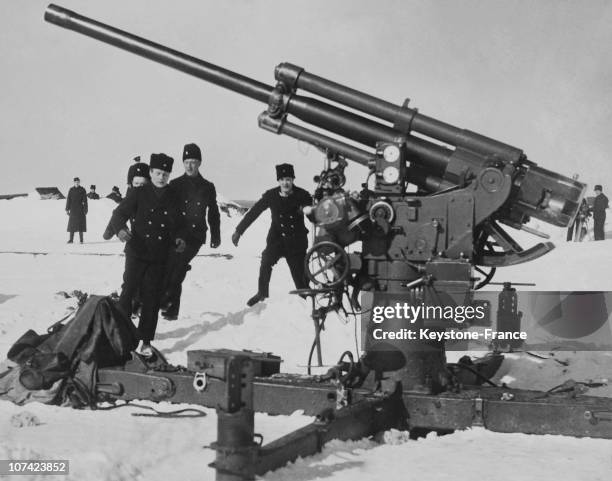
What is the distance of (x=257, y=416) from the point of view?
5195mm

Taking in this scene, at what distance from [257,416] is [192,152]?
4482mm

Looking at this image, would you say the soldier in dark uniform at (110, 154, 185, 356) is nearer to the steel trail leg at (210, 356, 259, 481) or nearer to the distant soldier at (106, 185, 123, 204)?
the steel trail leg at (210, 356, 259, 481)

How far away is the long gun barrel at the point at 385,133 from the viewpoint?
499cm

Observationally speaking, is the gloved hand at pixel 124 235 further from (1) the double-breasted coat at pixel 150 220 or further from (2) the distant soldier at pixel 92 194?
(2) the distant soldier at pixel 92 194

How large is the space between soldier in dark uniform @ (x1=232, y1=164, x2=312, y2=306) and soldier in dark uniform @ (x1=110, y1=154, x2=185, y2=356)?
1829 millimetres

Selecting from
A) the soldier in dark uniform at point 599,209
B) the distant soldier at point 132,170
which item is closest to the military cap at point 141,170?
the distant soldier at point 132,170

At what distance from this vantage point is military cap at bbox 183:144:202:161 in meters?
9.03

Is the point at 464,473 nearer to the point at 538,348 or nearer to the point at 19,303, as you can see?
the point at 538,348

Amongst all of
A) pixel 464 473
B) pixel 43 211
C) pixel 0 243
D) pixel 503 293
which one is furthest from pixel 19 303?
pixel 43 211

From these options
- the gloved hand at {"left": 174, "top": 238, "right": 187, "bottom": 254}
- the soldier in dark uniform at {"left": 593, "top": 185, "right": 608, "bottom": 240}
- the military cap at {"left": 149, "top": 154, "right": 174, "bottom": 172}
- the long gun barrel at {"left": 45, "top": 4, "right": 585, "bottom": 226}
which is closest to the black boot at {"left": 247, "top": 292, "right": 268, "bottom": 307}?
the gloved hand at {"left": 174, "top": 238, "right": 187, "bottom": 254}

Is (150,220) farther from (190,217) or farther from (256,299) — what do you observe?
(256,299)

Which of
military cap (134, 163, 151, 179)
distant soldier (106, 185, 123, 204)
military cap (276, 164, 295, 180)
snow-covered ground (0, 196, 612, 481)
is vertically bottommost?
snow-covered ground (0, 196, 612, 481)

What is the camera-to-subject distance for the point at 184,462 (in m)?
4.05

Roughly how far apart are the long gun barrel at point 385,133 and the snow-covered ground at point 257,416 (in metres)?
1.44
